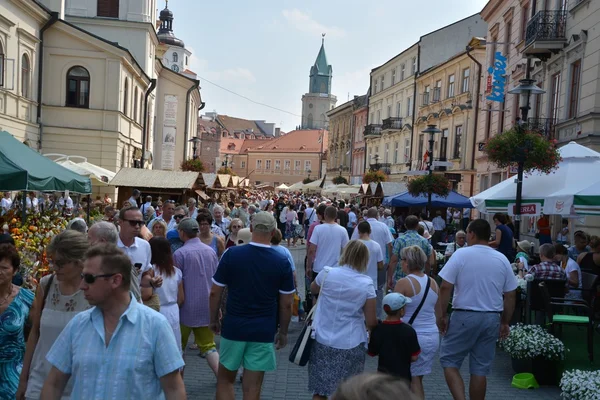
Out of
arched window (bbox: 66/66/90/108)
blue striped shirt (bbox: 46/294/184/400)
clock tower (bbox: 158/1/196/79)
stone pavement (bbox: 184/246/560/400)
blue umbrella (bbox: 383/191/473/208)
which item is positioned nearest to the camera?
blue striped shirt (bbox: 46/294/184/400)

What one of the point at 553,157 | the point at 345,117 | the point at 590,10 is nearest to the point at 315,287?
the point at 553,157

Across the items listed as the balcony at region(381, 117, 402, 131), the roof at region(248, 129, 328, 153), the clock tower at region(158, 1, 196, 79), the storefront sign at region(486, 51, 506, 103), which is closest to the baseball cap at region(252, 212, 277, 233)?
the storefront sign at region(486, 51, 506, 103)

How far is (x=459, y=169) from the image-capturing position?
34594 millimetres

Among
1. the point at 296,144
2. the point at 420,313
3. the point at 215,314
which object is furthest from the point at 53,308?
the point at 296,144

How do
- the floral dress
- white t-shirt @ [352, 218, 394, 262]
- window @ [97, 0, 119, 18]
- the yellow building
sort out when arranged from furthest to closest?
window @ [97, 0, 119, 18] < the yellow building < white t-shirt @ [352, 218, 394, 262] < the floral dress

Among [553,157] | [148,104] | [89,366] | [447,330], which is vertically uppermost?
[148,104]

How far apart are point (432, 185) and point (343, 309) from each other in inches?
645

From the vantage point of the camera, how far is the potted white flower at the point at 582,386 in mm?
5746

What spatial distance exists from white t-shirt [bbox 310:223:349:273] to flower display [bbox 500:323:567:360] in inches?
114

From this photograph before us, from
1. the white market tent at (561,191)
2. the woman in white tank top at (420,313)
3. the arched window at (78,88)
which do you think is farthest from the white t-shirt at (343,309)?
the arched window at (78,88)

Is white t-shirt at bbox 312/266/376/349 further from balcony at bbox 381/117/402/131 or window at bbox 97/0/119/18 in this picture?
balcony at bbox 381/117/402/131

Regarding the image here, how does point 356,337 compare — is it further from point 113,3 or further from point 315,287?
point 113,3

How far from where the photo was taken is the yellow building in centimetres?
3362

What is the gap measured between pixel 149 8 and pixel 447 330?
3521 cm
